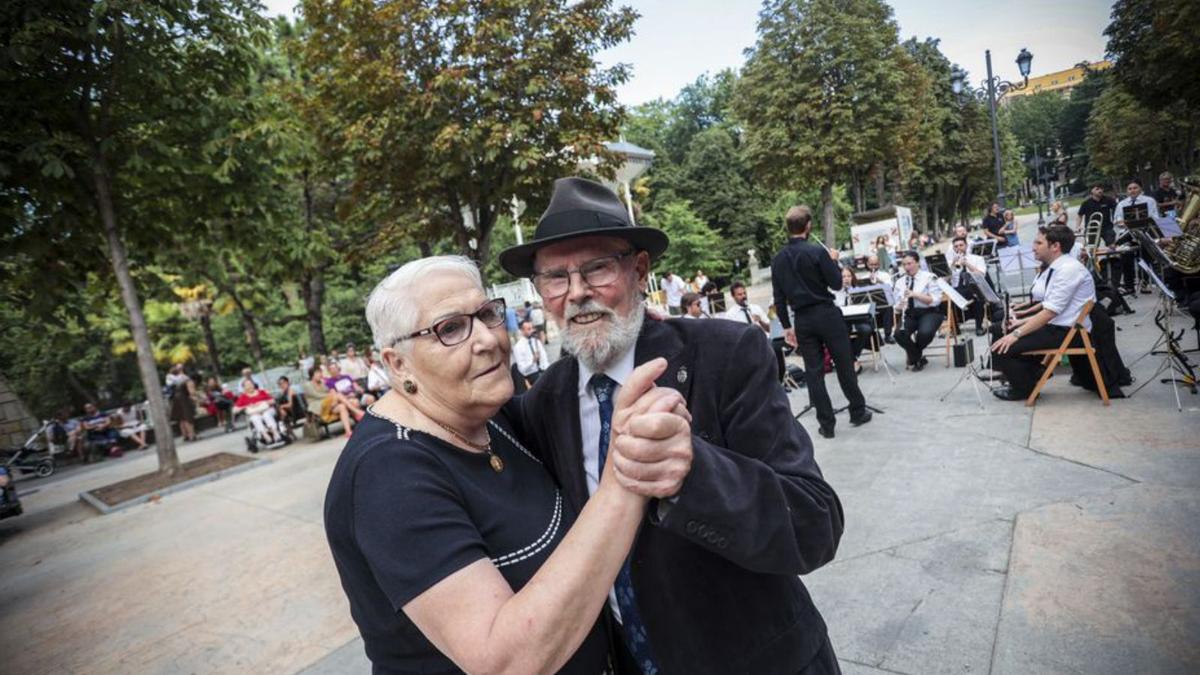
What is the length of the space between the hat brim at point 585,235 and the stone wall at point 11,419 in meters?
8.60

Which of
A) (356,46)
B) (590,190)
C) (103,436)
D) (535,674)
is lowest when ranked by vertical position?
(103,436)

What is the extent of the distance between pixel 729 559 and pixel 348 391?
39.5 ft

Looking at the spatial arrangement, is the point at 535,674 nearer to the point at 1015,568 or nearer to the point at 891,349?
the point at 1015,568

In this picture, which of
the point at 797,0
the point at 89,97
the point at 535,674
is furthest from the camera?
the point at 797,0

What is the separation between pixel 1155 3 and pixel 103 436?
2317cm

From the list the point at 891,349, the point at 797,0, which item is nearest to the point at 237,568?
the point at 891,349

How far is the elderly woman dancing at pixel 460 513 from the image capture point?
933 millimetres

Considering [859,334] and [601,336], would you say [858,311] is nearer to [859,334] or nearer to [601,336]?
[859,334]

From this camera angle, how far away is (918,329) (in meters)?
8.32

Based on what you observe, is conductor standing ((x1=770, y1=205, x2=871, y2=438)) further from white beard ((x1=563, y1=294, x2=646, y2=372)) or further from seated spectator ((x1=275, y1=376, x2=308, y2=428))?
seated spectator ((x1=275, y1=376, x2=308, y2=428))

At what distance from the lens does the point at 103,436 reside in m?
15.9

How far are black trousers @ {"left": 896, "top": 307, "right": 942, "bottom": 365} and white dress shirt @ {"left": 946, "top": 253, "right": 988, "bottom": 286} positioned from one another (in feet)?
3.51

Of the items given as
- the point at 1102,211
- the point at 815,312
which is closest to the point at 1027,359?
the point at 815,312

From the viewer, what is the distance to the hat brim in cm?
154
